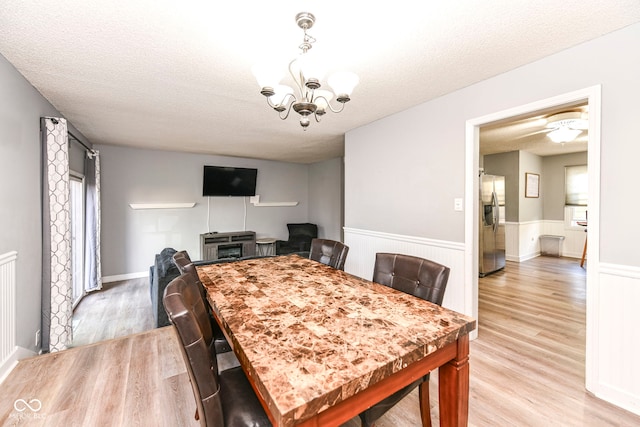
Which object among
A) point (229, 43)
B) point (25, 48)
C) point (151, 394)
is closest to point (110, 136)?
point (25, 48)

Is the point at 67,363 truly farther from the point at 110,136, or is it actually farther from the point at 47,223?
the point at 110,136

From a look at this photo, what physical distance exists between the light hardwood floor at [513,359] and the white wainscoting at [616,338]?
0.34 feet

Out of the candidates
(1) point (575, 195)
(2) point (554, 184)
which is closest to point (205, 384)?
(1) point (575, 195)

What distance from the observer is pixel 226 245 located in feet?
18.5

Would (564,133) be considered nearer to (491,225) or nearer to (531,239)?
(491,225)

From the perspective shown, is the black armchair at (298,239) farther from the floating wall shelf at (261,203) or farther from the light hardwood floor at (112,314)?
the light hardwood floor at (112,314)

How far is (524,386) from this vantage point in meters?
1.93

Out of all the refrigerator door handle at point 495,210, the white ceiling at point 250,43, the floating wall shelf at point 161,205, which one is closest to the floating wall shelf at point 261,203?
the floating wall shelf at point 161,205

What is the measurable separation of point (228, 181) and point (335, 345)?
209 inches

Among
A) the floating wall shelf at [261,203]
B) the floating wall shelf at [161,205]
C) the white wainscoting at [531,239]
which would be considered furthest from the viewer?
the floating wall shelf at [261,203]

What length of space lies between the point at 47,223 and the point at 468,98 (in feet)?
13.1

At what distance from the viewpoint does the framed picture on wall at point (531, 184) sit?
19.3 ft

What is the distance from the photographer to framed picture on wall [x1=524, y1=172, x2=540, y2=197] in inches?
232

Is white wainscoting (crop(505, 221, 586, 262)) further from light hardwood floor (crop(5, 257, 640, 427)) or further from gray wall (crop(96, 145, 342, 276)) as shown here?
gray wall (crop(96, 145, 342, 276))
